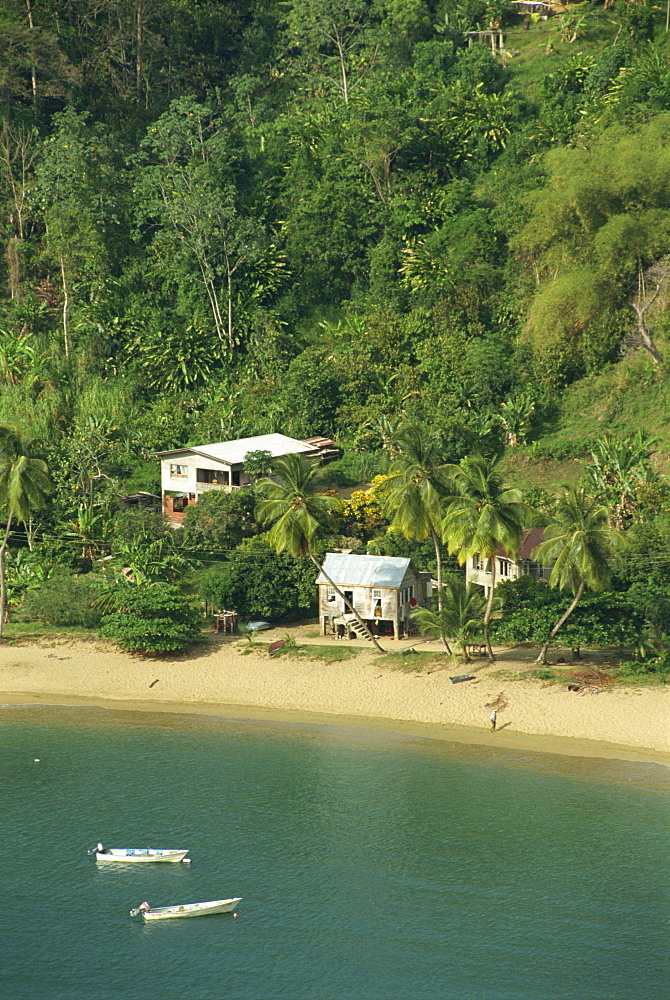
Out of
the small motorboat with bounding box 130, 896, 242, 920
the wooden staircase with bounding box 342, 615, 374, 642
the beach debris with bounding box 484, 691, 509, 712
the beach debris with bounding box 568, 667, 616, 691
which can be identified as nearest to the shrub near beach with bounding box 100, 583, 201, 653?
the wooden staircase with bounding box 342, 615, 374, 642

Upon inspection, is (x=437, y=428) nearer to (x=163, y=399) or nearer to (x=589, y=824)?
(x=163, y=399)

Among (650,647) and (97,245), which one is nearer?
(650,647)

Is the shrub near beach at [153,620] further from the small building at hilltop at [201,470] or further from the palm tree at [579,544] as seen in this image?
the palm tree at [579,544]

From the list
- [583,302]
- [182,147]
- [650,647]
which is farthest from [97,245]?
[650,647]

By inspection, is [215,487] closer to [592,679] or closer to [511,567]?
[511,567]

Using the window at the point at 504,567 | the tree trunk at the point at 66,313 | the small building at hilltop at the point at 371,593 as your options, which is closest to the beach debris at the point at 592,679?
the window at the point at 504,567

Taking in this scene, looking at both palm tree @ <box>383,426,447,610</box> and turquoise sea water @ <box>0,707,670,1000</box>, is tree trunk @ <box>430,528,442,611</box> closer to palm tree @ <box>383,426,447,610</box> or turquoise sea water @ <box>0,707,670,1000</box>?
palm tree @ <box>383,426,447,610</box>

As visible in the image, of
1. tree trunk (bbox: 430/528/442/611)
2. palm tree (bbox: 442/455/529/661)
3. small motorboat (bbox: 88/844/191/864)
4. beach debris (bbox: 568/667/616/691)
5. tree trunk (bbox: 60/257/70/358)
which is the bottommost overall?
small motorboat (bbox: 88/844/191/864)
